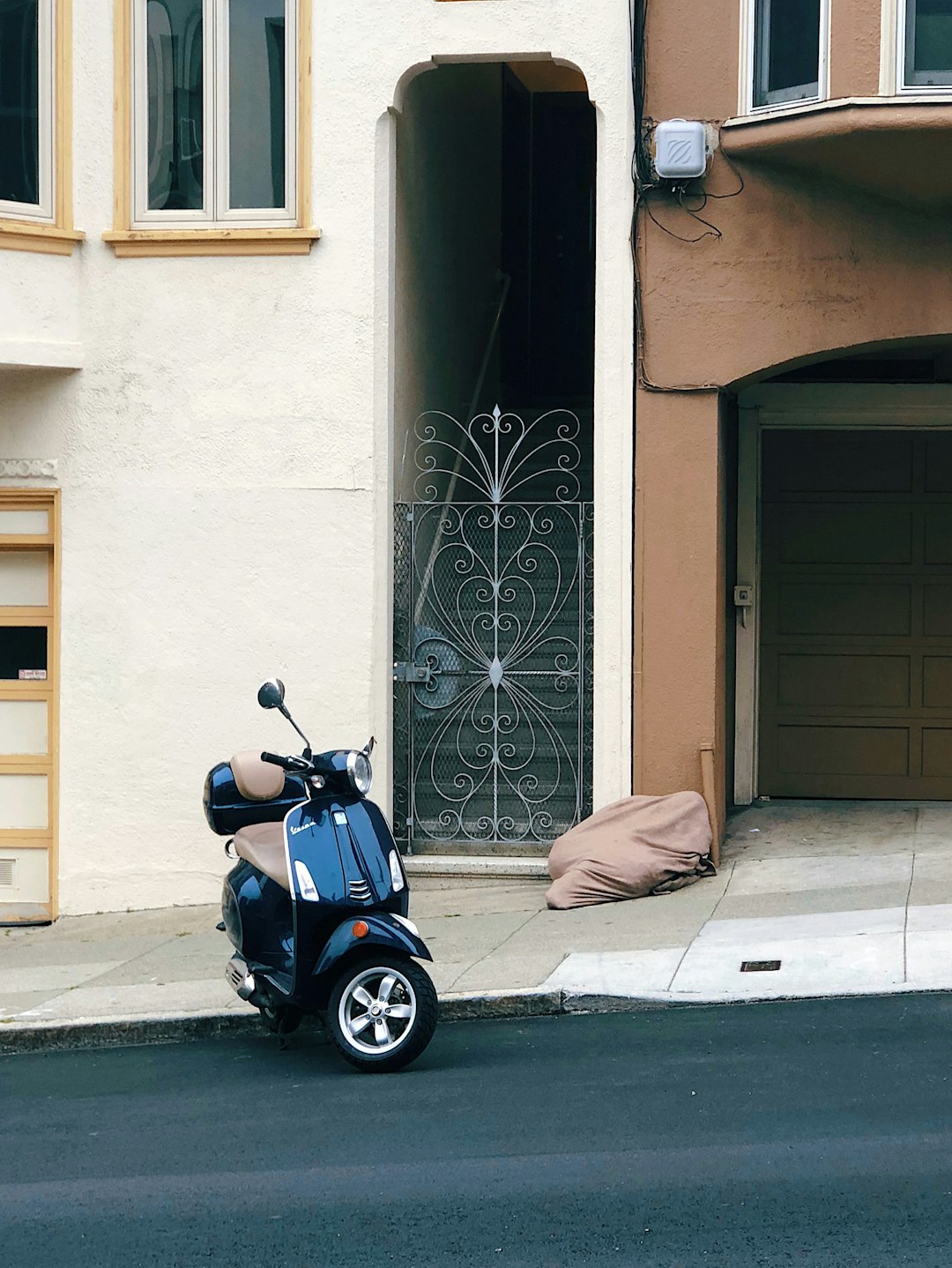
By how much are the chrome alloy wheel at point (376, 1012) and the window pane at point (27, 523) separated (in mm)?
5108

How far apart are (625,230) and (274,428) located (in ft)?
8.23

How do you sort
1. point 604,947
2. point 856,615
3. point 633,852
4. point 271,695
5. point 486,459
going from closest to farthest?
point 271,695
point 604,947
point 633,852
point 486,459
point 856,615

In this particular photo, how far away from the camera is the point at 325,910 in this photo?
691 centimetres

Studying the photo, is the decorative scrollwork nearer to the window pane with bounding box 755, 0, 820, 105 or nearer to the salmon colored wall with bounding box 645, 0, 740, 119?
the salmon colored wall with bounding box 645, 0, 740, 119

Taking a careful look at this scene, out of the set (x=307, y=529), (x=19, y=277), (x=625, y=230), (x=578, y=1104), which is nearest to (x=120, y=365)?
(x=19, y=277)

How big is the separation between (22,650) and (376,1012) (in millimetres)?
5178

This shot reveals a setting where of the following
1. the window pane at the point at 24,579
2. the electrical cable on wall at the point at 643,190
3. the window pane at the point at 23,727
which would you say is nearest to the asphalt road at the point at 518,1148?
the window pane at the point at 23,727

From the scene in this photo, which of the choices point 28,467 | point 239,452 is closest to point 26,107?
point 28,467

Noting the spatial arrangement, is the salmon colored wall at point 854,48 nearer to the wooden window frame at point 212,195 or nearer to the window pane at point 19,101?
the wooden window frame at point 212,195

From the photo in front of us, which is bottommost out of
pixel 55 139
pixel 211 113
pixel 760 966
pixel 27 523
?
pixel 760 966

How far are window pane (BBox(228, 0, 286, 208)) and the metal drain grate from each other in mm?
5661

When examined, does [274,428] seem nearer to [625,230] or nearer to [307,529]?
[307,529]

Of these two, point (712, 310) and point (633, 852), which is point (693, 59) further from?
point (633, 852)

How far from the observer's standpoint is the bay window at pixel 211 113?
10.7 metres
